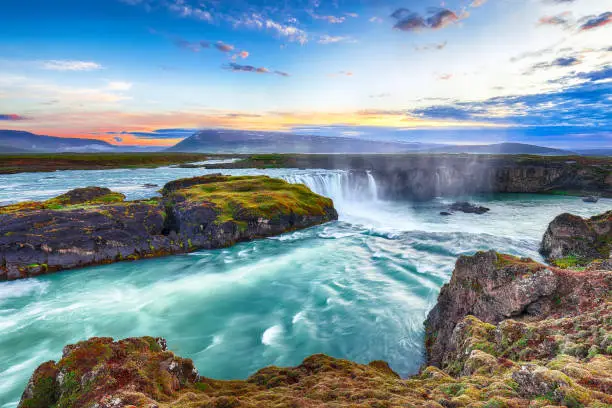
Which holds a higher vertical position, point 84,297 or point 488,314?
point 488,314

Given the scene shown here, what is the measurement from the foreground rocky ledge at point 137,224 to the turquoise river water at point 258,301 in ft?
4.29

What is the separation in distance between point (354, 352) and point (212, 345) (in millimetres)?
7135

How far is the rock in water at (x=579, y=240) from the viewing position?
20141 mm

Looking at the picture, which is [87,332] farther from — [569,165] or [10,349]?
[569,165]

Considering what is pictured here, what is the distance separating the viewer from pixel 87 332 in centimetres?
1664

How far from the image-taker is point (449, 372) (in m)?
9.41

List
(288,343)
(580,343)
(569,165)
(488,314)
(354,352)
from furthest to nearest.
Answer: (569,165) < (288,343) < (354,352) < (488,314) < (580,343)

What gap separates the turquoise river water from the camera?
15.2 meters

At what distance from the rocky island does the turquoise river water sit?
5.12 m

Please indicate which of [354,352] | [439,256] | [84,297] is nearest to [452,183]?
[439,256]

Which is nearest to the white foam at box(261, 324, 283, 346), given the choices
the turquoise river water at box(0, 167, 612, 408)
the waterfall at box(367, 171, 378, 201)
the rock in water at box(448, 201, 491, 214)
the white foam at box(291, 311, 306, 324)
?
the turquoise river water at box(0, 167, 612, 408)

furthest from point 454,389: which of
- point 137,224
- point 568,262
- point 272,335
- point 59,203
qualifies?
point 59,203

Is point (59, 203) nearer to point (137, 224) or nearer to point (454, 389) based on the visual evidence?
point (137, 224)

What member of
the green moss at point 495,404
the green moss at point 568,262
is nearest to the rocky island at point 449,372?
the green moss at point 495,404
